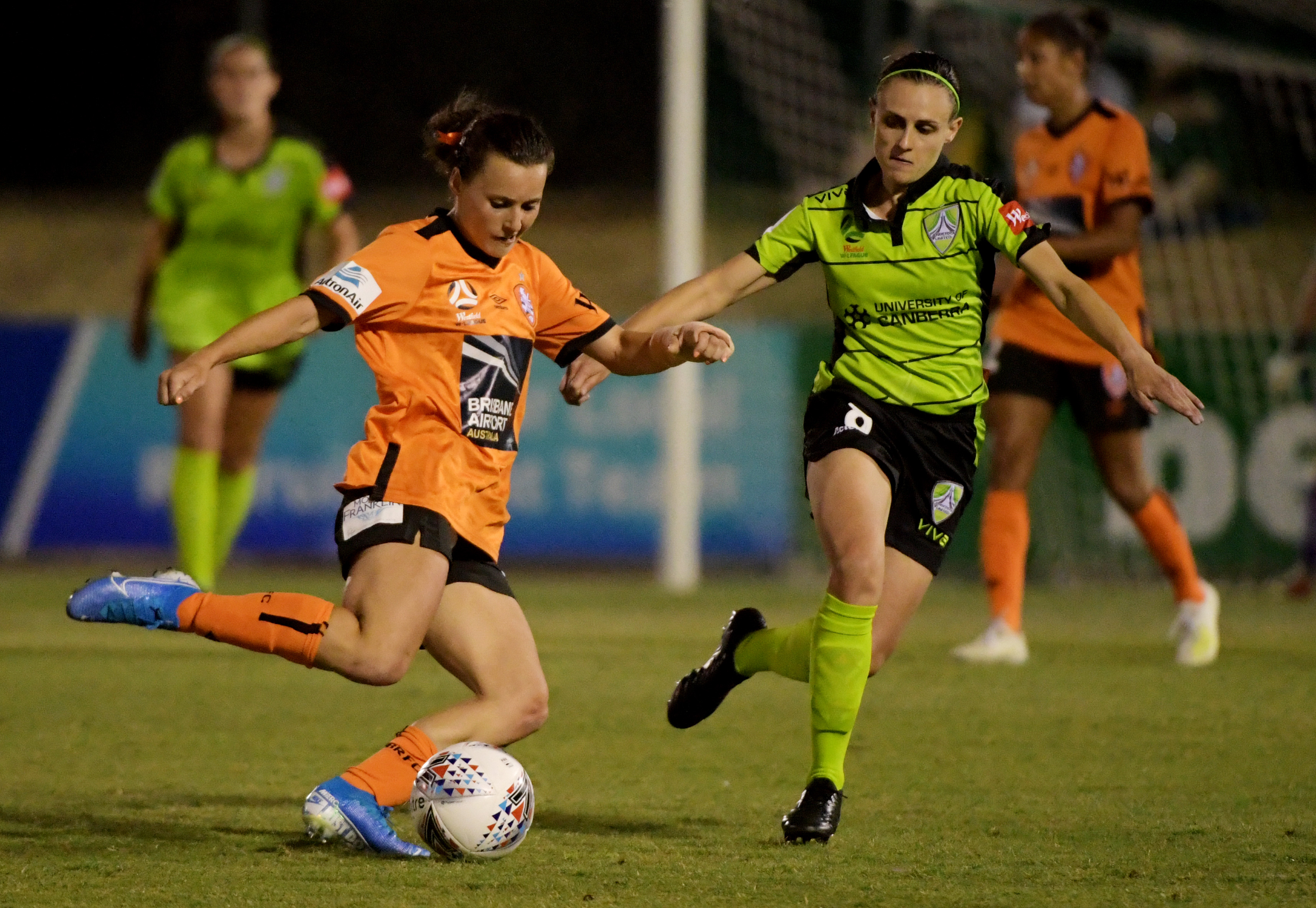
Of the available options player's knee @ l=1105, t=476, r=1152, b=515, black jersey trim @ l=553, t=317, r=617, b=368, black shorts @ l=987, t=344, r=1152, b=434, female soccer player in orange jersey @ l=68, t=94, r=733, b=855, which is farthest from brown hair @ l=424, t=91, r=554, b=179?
player's knee @ l=1105, t=476, r=1152, b=515

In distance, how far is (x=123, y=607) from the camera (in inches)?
152

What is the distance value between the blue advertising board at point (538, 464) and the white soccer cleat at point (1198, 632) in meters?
4.33

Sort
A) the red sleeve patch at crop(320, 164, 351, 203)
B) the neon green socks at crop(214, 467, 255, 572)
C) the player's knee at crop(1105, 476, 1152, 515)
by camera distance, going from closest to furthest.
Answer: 1. the player's knee at crop(1105, 476, 1152, 515)
2. the red sleeve patch at crop(320, 164, 351, 203)
3. the neon green socks at crop(214, 467, 255, 572)

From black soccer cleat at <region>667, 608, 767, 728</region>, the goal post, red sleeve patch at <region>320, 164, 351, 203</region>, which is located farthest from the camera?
the goal post

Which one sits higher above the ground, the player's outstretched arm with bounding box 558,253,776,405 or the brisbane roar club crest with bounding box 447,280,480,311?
the player's outstretched arm with bounding box 558,253,776,405


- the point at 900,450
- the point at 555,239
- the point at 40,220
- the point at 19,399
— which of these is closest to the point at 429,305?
the point at 900,450

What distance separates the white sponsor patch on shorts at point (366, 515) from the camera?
157 inches

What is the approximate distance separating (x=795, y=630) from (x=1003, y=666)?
2628mm

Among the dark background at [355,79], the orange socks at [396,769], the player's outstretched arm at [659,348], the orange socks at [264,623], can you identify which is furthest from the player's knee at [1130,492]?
the dark background at [355,79]

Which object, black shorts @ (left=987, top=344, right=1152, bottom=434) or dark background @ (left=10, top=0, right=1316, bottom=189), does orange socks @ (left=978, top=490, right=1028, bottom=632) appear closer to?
black shorts @ (left=987, top=344, right=1152, bottom=434)

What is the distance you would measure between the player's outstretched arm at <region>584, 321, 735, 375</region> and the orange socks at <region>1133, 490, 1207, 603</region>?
3599mm

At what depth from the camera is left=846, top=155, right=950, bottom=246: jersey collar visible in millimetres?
4449

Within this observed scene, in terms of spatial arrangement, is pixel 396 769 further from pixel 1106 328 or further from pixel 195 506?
pixel 195 506

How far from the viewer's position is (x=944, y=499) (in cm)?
455
